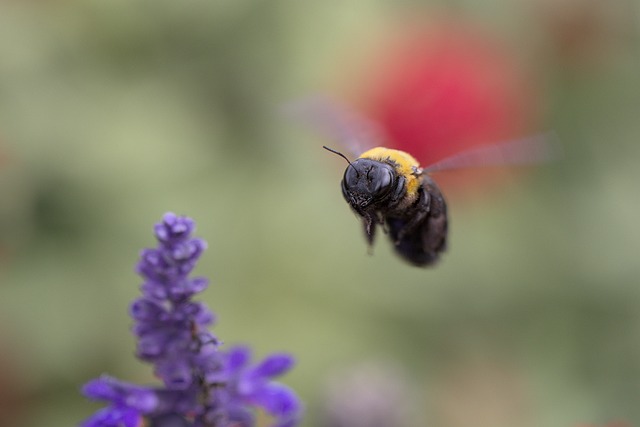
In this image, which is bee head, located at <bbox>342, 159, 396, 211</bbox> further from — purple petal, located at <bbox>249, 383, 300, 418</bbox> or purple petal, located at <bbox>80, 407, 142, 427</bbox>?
purple petal, located at <bbox>80, 407, 142, 427</bbox>

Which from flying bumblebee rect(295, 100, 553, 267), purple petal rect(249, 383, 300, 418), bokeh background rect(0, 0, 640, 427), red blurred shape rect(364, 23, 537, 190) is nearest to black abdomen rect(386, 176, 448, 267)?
flying bumblebee rect(295, 100, 553, 267)

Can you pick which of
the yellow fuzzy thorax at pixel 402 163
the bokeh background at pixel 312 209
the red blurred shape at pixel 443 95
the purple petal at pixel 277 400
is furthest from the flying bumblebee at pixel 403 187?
the bokeh background at pixel 312 209

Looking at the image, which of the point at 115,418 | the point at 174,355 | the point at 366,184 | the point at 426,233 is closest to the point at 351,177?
the point at 366,184

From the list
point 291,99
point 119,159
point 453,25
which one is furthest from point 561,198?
point 119,159

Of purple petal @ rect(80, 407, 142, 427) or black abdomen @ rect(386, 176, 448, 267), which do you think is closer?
purple petal @ rect(80, 407, 142, 427)

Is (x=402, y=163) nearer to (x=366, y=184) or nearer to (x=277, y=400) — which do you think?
(x=366, y=184)

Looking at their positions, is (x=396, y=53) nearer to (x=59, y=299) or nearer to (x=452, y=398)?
(x=452, y=398)
